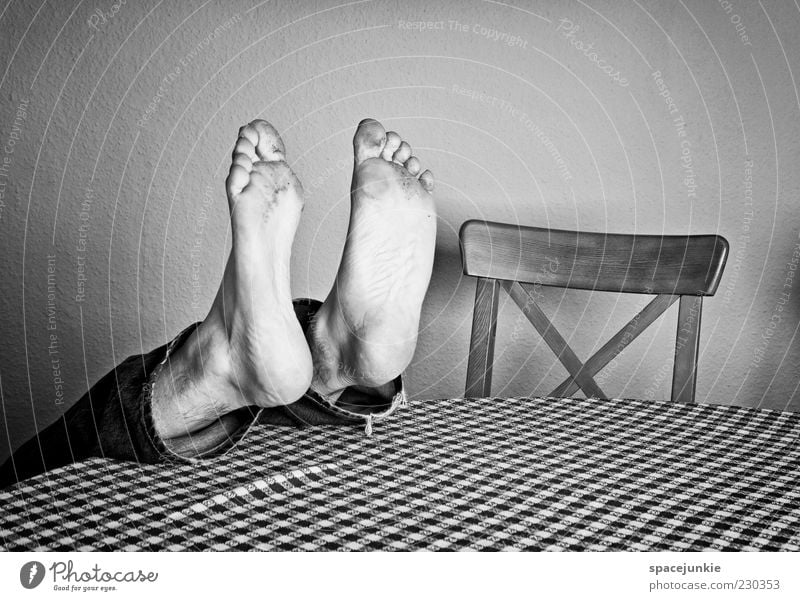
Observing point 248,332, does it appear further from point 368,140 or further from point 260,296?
point 368,140

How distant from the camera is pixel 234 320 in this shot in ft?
1.77

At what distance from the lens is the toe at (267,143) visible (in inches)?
22.1

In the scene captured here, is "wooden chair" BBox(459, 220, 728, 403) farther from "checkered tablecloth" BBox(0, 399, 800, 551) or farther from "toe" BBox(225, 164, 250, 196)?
"toe" BBox(225, 164, 250, 196)

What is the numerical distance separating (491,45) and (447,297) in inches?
12.4

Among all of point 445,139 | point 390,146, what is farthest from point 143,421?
point 445,139

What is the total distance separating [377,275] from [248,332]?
0.13 meters

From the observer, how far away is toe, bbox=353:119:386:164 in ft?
2.13

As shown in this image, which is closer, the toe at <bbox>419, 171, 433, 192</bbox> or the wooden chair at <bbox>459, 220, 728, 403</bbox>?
the toe at <bbox>419, 171, 433, 192</bbox>

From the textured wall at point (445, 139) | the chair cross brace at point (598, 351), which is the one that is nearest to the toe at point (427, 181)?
the chair cross brace at point (598, 351)
